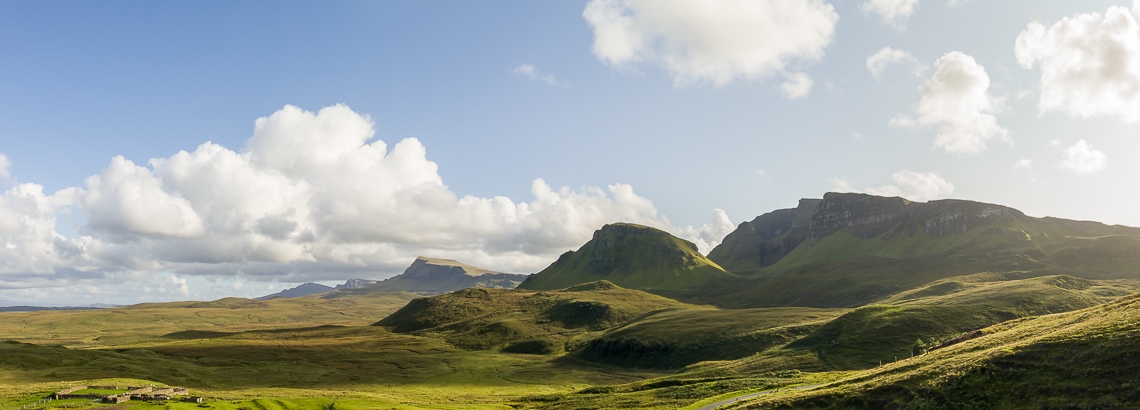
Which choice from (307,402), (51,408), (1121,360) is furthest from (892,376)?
(51,408)

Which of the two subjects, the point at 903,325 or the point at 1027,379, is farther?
the point at 903,325

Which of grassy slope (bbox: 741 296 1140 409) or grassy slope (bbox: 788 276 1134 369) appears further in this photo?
grassy slope (bbox: 788 276 1134 369)

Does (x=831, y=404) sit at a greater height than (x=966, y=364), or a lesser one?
lesser

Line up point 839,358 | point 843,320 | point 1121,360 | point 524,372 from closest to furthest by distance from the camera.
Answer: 1. point 1121,360
2. point 839,358
3. point 843,320
4. point 524,372

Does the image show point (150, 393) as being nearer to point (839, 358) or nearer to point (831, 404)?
point (831, 404)

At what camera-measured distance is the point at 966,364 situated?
58562 mm

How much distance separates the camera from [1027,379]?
52.3 metres

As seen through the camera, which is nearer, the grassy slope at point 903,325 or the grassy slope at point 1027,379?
the grassy slope at point 1027,379

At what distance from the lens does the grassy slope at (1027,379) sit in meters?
47.9

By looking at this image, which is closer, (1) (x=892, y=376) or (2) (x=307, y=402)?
(1) (x=892, y=376)

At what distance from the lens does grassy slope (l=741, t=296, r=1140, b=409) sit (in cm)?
4794

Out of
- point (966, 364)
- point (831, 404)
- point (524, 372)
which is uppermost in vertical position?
point (966, 364)

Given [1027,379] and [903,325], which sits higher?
[1027,379]

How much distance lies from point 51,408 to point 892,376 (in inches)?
4179
